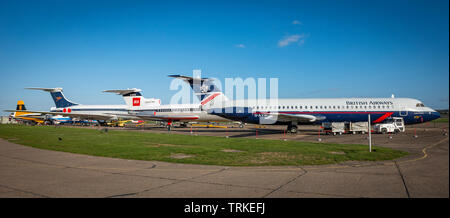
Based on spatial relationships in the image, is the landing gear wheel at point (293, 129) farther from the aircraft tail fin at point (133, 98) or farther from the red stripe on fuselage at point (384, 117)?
the aircraft tail fin at point (133, 98)

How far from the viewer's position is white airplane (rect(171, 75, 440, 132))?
1176 inches

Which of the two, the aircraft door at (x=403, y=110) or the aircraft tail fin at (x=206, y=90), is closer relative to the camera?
the aircraft door at (x=403, y=110)

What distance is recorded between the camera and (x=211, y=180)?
26.6 ft

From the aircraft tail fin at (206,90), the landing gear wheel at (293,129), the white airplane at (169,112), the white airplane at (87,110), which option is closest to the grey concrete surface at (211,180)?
the landing gear wheel at (293,129)

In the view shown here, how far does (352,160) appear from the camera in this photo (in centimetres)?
1144

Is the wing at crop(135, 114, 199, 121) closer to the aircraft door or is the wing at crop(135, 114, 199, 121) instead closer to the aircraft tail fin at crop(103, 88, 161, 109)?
the aircraft tail fin at crop(103, 88, 161, 109)

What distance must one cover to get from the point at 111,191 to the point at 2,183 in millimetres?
3488

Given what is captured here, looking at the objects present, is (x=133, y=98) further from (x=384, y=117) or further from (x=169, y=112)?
(x=384, y=117)

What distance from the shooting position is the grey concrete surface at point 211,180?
21.3ft

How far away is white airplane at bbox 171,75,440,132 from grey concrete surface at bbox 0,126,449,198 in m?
20.1

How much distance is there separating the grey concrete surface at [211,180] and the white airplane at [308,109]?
20114 millimetres

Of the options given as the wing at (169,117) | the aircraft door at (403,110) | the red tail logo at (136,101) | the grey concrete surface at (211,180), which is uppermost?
the red tail logo at (136,101)

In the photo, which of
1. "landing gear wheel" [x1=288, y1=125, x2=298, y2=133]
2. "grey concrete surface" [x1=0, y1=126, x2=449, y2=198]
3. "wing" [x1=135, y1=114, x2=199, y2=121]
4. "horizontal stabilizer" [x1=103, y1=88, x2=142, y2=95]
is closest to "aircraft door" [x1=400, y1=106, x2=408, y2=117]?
"landing gear wheel" [x1=288, y1=125, x2=298, y2=133]
